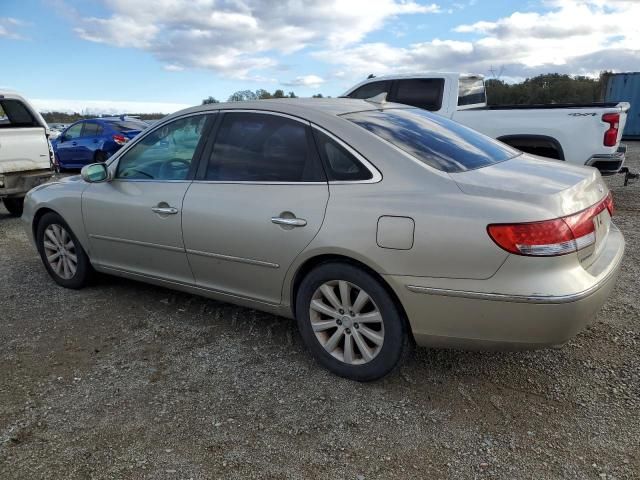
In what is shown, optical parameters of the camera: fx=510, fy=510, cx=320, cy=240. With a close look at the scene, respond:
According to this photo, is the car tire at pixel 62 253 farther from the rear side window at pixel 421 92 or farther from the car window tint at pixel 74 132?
the car window tint at pixel 74 132

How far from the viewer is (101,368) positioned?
3221mm

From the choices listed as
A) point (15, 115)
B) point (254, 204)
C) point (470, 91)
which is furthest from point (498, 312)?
point (15, 115)

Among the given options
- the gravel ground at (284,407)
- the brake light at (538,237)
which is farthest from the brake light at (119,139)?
the brake light at (538,237)

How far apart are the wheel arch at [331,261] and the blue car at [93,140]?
11362 millimetres

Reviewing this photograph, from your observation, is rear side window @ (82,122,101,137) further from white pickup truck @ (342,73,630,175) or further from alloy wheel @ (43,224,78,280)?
alloy wheel @ (43,224,78,280)

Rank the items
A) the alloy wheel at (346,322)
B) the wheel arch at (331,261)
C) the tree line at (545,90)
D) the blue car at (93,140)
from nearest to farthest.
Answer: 1. the wheel arch at (331,261)
2. the alloy wheel at (346,322)
3. the blue car at (93,140)
4. the tree line at (545,90)

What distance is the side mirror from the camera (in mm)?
3938

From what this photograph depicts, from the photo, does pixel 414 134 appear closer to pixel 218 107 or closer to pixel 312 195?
pixel 312 195

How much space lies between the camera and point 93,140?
1339 centimetres

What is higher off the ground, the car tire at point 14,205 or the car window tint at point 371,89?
the car window tint at point 371,89

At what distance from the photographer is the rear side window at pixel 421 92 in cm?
827

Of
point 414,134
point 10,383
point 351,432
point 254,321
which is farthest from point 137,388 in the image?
point 414,134

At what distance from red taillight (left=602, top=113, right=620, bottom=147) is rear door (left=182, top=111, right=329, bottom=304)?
5019 mm

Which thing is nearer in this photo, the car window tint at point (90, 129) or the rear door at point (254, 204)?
the rear door at point (254, 204)
